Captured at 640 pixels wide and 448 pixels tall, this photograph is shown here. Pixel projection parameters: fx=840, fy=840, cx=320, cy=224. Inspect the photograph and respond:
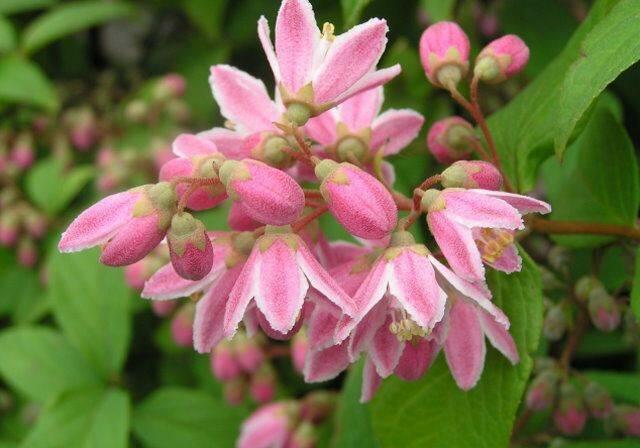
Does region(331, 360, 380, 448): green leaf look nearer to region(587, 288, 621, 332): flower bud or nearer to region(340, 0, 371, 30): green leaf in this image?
region(587, 288, 621, 332): flower bud

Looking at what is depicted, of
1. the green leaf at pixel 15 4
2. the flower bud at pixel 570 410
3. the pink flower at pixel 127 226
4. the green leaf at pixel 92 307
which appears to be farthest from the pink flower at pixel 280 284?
the green leaf at pixel 15 4

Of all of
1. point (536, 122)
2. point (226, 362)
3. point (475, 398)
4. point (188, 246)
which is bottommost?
point (226, 362)

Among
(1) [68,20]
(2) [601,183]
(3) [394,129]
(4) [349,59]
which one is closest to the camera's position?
(4) [349,59]

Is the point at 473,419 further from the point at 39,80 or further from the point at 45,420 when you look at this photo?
the point at 39,80

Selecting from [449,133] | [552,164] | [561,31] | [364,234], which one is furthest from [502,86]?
[364,234]

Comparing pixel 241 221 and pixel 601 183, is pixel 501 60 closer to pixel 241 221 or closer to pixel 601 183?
pixel 601 183

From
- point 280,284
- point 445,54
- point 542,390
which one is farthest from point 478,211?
point 542,390
